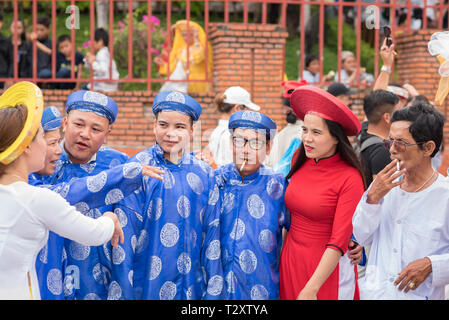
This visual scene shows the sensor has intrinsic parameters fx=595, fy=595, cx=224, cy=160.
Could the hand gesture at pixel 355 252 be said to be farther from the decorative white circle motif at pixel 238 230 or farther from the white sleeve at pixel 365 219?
the decorative white circle motif at pixel 238 230

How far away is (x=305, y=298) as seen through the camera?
3125mm

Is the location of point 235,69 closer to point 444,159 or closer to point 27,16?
point 444,159

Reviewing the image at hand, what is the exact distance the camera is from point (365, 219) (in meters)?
3.09

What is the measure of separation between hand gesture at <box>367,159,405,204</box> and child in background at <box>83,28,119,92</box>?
678cm

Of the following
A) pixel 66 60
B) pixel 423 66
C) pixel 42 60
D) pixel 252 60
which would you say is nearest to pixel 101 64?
pixel 66 60

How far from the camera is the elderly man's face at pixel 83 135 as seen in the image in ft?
11.1

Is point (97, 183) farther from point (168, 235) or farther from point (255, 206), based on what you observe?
point (255, 206)

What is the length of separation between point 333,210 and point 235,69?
604cm

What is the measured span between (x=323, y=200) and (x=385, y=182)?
46 cm

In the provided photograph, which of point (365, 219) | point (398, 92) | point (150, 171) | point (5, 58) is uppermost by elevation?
point (5, 58)

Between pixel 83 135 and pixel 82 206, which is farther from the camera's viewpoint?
pixel 83 135

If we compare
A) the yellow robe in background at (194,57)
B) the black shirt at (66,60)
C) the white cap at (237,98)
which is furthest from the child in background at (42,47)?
the white cap at (237,98)

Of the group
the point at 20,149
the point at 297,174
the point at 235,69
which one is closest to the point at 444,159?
the point at 235,69

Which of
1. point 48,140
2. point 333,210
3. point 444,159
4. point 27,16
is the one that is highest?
point 27,16
